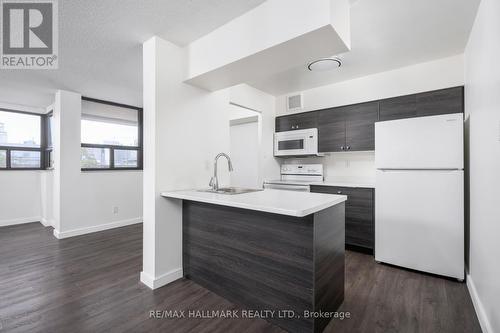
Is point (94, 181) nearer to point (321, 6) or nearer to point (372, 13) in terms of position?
point (321, 6)

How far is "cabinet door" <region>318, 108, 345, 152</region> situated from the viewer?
3.44 meters

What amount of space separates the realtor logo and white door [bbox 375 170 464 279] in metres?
3.52

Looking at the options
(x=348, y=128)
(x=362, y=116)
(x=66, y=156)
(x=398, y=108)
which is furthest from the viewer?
(x=66, y=156)

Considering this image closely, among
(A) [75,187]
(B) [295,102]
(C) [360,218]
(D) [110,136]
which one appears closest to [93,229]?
(A) [75,187]

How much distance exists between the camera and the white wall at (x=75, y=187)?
11.9 ft

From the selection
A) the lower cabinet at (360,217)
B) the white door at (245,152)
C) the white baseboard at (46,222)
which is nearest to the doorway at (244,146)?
the white door at (245,152)

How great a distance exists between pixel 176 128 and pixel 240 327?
1808 mm

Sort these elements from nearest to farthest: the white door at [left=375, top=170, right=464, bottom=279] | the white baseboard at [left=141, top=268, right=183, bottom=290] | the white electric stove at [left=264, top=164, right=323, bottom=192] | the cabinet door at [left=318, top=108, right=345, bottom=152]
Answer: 1. the white baseboard at [left=141, top=268, right=183, bottom=290]
2. the white door at [left=375, top=170, right=464, bottom=279]
3. the cabinet door at [left=318, top=108, right=345, bottom=152]
4. the white electric stove at [left=264, top=164, right=323, bottom=192]

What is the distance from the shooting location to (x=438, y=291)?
2.09 meters

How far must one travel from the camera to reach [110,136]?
4371 mm

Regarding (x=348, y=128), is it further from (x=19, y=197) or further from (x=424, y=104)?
(x=19, y=197)

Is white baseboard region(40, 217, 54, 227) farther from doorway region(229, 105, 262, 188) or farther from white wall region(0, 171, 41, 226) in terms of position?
doorway region(229, 105, 262, 188)

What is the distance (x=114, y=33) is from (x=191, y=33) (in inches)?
27.1

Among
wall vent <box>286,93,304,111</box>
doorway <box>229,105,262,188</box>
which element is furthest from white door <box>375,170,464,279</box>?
doorway <box>229,105,262,188</box>
